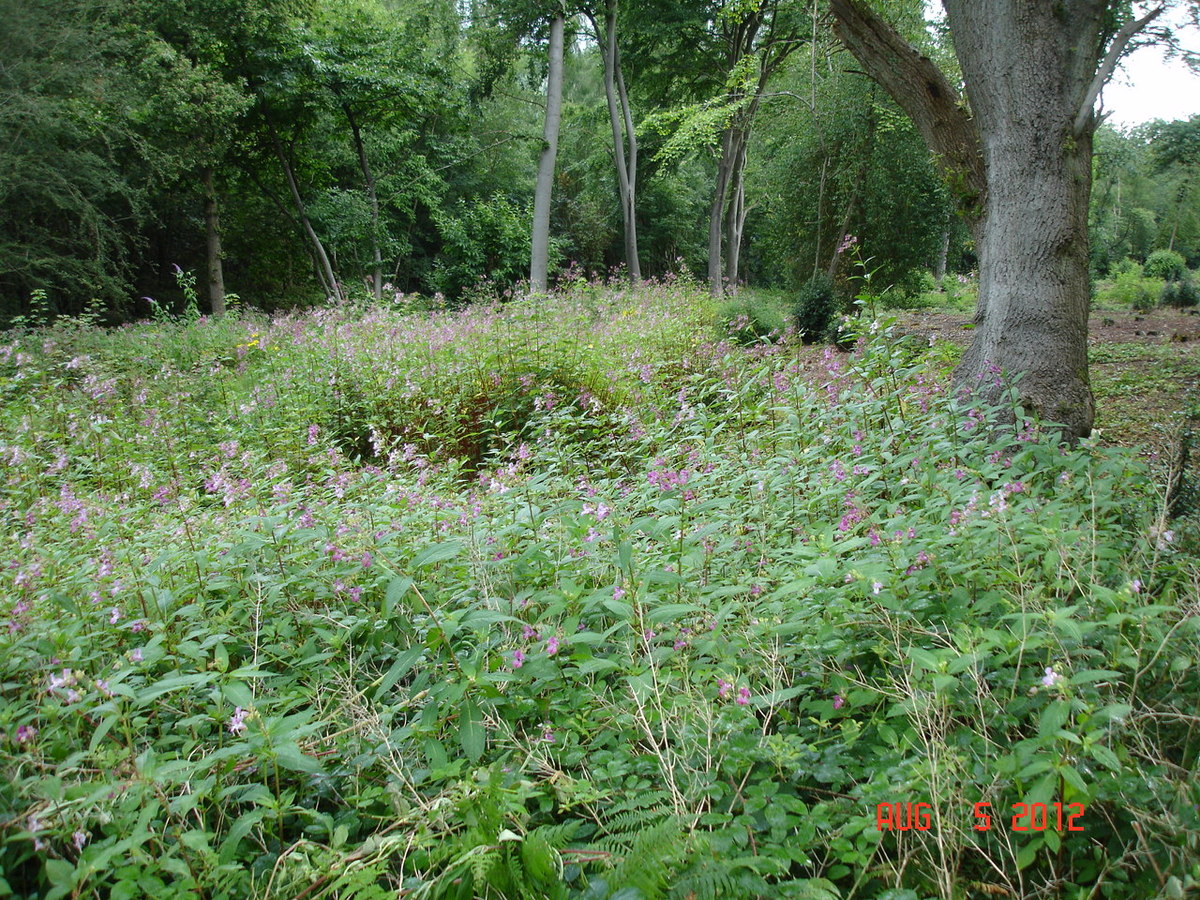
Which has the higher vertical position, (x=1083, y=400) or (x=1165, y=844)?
(x=1083, y=400)

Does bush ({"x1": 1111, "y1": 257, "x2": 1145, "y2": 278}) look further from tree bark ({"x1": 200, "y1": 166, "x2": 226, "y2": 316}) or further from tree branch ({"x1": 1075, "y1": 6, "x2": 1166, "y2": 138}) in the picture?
tree bark ({"x1": 200, "y1": 166, "x2": 226, "y2": 316})

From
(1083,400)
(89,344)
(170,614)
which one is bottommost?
(170,614)

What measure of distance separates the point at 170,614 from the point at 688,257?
115ft

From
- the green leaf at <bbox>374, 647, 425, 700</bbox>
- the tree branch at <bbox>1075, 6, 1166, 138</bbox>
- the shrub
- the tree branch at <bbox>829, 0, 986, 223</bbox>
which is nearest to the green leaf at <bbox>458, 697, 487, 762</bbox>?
the green leaf at <bbox>374, 647, 425, 700</bbox>

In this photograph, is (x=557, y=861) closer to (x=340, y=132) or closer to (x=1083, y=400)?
(x=1083, y=400)

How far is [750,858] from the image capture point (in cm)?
127

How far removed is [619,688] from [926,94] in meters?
5.06

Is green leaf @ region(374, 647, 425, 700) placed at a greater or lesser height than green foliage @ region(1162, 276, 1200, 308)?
lesser

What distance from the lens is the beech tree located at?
13.3ft

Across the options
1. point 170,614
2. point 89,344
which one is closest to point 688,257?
point 89,344

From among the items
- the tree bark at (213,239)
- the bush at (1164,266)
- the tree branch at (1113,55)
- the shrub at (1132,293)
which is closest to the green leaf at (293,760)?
the tree branch at (1113,55)

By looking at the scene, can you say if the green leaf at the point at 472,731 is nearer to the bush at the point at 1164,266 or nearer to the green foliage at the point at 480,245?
the green foliage at the point at 480,245

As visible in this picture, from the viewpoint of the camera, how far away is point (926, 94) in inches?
193

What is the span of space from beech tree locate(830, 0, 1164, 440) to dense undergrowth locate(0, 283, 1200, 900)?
1122 mm
